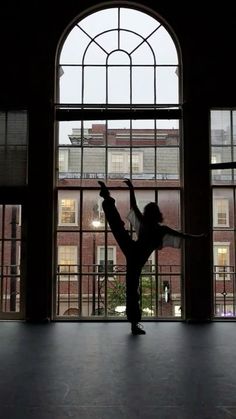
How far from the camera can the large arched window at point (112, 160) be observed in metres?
6.61

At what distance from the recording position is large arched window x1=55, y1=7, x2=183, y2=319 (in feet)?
21.7

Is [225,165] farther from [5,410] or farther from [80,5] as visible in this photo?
[5,410]

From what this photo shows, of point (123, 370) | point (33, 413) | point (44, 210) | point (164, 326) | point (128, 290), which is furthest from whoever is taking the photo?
point (44, 210)

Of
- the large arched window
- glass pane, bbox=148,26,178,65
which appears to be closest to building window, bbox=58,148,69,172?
the large arched window

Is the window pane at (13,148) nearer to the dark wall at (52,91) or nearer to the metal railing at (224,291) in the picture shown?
the dark wall at (52,91)

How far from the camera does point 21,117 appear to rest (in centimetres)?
670

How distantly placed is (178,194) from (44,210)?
1.87 metres

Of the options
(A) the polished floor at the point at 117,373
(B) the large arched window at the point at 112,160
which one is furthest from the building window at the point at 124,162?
(A) the polished floor at the point at 117,373

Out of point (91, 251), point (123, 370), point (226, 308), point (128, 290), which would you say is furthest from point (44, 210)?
point (123, 370)

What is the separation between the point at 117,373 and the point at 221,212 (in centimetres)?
364

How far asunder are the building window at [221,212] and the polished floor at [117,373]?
5.09 feet

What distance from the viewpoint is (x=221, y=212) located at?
6680mm

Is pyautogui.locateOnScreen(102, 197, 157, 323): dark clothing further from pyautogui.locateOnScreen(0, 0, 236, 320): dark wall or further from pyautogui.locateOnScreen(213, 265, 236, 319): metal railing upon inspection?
pyautogui.locateOnScreen(213, 265, 236, 319): metal railing

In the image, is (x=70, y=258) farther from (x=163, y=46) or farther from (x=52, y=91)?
(x=163, y=46)
